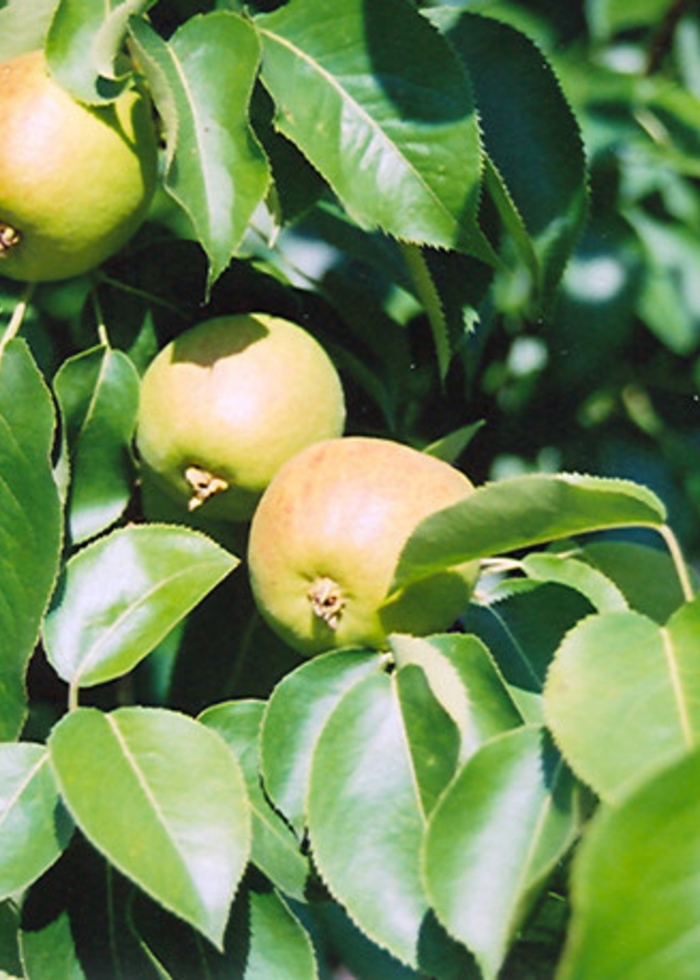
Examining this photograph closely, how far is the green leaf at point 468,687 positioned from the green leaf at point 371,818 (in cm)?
3

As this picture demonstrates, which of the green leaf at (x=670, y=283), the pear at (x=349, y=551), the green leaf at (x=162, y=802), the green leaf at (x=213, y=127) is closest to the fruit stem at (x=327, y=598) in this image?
the pear at (x=349, y=551)

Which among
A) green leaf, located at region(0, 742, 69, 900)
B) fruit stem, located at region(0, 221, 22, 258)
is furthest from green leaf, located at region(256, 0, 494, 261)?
green leaf, located at region(0, 742, 69, 900)

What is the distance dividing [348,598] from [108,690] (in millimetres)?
442

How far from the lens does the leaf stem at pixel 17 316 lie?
1.27 meters

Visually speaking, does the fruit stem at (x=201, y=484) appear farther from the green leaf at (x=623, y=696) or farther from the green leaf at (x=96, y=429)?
the green leaf at (x=623, y=696)

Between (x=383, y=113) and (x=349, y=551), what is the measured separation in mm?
351

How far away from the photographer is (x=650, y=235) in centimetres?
171

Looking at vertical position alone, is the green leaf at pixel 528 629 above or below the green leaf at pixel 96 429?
below

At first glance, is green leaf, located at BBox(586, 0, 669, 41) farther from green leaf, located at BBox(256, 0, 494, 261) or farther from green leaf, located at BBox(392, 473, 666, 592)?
green leaf, located at BBox(392, 473, 666, 592)

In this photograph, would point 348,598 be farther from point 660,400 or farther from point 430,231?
point 660,400

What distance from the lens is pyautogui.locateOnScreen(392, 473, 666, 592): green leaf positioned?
1.03m

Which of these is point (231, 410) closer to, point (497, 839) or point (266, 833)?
point (266, 833)

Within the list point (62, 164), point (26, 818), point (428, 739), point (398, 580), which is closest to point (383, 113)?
point (62, 164)

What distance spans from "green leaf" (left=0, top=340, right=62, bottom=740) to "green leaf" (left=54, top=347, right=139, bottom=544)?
0.22 feet
